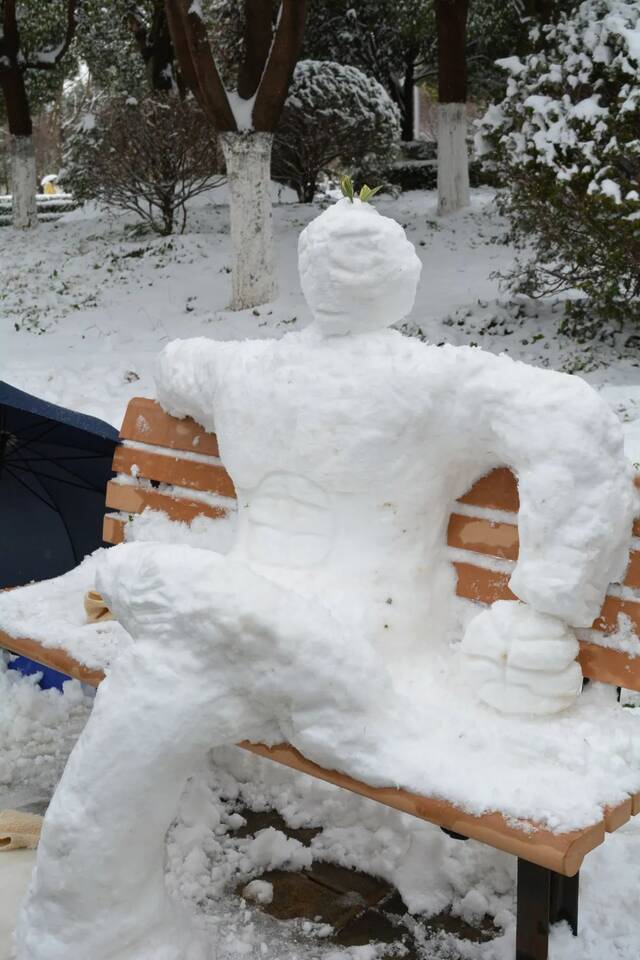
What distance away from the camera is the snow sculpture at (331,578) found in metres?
2.24

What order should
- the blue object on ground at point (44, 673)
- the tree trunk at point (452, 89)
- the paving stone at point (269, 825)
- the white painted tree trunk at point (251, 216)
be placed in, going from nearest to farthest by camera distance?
the paving stone at point (269, 825) → the blue object on ground at point (44, 673) → the white painted tree trunk at point (251, 216) → the tree trunk at point (452, 89)

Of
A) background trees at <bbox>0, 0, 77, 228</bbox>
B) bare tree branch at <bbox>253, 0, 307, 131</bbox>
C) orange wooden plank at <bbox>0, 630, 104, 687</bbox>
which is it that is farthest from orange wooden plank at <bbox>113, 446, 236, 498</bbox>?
background trees at <bbox>0, 0, 77, 228</bbox>

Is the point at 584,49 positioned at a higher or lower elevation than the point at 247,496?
higher

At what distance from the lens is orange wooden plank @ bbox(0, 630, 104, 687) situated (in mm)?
2996

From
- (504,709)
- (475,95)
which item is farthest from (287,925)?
(475,95)

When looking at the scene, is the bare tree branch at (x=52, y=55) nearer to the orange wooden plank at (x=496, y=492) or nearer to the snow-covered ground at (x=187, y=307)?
the snow-covered ground at (x=187, y=307)

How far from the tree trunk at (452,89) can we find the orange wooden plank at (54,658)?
920cm

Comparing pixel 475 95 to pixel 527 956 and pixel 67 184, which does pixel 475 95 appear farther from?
pixel 527 956

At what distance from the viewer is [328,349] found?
Answer: 2668 mm

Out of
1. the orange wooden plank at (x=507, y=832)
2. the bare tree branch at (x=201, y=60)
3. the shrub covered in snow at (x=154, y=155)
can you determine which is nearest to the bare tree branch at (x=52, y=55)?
the shrub covered in snow at (x=154, y=155)

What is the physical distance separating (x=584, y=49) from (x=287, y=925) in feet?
19.7

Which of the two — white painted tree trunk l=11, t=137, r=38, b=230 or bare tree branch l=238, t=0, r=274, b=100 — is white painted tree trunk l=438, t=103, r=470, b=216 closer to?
bare tree branch l=238, t=0, r=274, b=100

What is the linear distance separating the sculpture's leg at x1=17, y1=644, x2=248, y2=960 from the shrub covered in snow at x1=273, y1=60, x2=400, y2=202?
10.5 meters

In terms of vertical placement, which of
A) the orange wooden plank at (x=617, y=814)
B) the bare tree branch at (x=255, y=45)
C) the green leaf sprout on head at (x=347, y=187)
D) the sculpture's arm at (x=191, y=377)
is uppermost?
the bare tree branch at (x=255, y=45)
